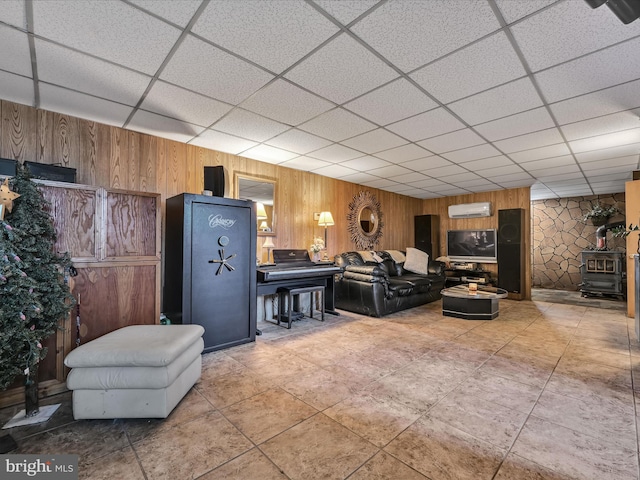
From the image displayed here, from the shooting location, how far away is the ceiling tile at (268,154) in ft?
13.6

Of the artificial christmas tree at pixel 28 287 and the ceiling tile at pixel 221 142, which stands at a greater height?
the ceiling tile at pixel 221 142

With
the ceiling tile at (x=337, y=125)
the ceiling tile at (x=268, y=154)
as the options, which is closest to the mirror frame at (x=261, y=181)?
the ceiling tile at (x=268, y=154)

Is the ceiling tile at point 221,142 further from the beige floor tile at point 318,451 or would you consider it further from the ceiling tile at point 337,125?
the beige floor tile at point 318,451

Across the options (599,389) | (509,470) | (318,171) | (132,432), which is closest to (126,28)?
(132,432)

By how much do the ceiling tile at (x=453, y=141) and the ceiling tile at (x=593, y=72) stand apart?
98 cm

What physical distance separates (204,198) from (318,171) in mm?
2630

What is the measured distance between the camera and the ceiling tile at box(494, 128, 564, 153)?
354cm

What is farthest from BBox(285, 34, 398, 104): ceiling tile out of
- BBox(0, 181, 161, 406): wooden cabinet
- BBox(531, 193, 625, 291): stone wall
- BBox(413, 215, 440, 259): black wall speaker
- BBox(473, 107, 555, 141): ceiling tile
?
BBox(531, 193, 625, 291): stone wall

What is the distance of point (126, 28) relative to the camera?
1813 mm

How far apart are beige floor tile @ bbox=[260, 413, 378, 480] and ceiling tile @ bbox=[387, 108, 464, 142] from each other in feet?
9.68

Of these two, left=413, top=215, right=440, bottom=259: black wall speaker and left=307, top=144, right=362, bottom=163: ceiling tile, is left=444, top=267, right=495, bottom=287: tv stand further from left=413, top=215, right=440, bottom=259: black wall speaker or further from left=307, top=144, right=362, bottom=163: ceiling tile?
left=307, top=144, right=362, bottom=163: ceiling tile

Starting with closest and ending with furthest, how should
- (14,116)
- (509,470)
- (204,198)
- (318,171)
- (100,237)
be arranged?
1. (509,470)
2. (100,237)
3. (14,116)
4. (204,198)
5. (318,171)

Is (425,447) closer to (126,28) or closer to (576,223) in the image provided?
(126,28)

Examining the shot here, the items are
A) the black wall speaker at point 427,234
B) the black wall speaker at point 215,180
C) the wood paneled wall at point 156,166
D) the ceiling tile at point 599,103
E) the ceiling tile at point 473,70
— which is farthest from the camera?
the black wall speaker at point 427,234
